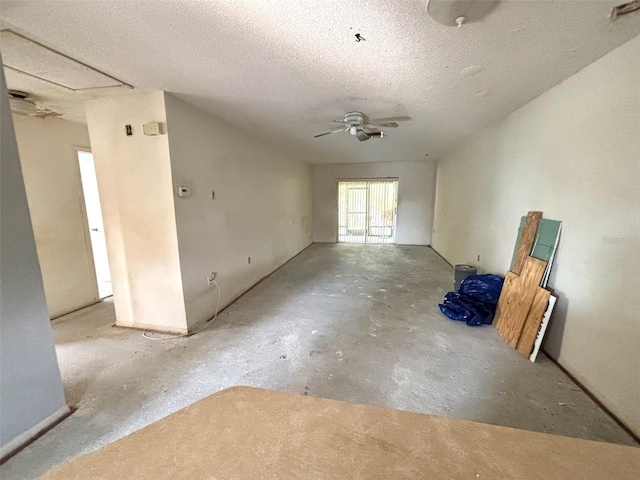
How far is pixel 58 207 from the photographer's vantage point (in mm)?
3109

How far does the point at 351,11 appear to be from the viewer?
4.35ft

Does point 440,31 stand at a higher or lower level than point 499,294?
higher

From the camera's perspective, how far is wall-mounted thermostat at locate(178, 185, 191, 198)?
2541mm

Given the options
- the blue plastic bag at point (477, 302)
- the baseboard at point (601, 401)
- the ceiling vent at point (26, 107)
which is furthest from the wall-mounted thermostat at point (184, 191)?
the baseboard at point (601, 401)

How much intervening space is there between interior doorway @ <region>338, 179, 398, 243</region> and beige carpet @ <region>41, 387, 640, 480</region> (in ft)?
23.4

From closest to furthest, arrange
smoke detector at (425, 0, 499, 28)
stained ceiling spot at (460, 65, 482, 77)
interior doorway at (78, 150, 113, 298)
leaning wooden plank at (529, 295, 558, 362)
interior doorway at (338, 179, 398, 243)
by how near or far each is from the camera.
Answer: smoke detector at (425, 0, 499, 28)
stained ceiling spot at (460, 65, 482, 77)
leaning wooden plank at (529, 295, 558, 362)
interior doorway at (78, 150, 113, 298)
interior doorway at (338, 179, 398, 243)

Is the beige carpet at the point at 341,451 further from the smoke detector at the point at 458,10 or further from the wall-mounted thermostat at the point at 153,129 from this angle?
the wall-mounted thermostat at the point at 153,129

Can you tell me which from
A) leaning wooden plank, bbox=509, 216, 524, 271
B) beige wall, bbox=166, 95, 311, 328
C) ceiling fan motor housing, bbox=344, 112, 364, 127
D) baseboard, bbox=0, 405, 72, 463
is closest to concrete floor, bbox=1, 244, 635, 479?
baseboard, bbox=0, 405, 72, 463

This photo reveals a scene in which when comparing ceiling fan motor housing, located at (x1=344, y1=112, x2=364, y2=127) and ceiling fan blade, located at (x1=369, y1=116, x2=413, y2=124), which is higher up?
ceiling fan blade, located at (x1=369, y1=116, x2=413, y2=124)

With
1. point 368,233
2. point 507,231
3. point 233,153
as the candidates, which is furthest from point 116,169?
point 368,233

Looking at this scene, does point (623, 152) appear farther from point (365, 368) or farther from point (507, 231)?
point (365, 368)

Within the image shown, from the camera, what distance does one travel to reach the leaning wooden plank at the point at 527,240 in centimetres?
245

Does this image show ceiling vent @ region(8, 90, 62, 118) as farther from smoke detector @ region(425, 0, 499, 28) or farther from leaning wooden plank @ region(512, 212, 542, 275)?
leaning wooden plank @ region(512, 212, 542, 275)

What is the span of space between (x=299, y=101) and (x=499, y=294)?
2.94m
